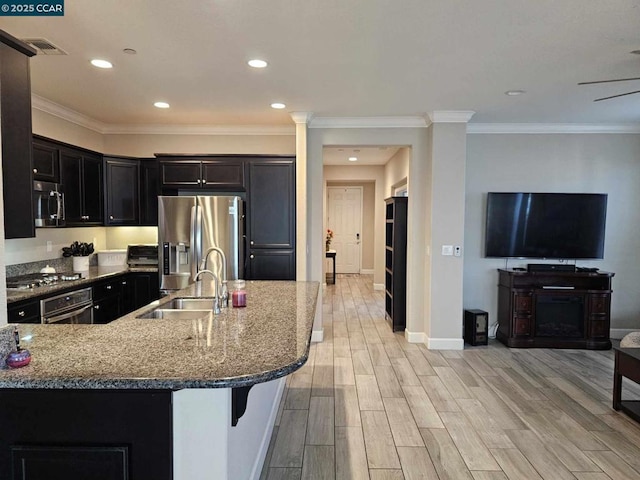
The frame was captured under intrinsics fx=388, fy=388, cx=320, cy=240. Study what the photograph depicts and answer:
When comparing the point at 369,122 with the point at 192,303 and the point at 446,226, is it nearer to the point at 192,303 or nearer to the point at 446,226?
the point at 446,226

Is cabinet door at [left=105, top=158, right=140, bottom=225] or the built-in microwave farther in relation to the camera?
cabinet door at [left=105, top=158, right=140, bottom=225]

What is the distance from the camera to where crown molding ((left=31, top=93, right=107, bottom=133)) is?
3979 millimetres

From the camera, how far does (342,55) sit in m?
2.87

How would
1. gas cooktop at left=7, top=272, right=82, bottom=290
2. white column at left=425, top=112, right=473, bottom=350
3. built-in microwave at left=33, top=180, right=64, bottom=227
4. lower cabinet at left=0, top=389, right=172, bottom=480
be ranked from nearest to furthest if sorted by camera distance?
1. lower cabinet at left=0, top=389, right=172, bottom=480
2. gas cooktop at left=7, top=272, right=82, bottom=290
3. built-in microwave at left=33, top=180, right=64, bottom=227
4. white column at left=425, top=112, right=473, bottom=350

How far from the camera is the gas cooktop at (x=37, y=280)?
3344 millimetres

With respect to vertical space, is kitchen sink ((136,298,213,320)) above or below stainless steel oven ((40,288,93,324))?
above

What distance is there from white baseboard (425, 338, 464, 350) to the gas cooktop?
3.85 metres

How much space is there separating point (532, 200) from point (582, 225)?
0.68 meters

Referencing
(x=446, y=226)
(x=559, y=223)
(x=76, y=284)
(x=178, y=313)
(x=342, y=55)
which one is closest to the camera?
(x=178, y=313)

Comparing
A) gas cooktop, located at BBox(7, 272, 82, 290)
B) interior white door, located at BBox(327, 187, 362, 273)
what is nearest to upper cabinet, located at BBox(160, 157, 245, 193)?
gas cooktop, located at BBox(7, 272, 82, 290)

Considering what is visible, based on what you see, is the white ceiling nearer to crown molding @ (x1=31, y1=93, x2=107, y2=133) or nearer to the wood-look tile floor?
crown molding @ (x1=31, y1=93, x2=107, y2=133)

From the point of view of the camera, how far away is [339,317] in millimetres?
6047

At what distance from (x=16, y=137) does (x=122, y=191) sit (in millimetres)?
3349

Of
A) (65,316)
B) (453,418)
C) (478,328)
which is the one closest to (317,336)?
(478,328)
